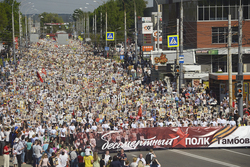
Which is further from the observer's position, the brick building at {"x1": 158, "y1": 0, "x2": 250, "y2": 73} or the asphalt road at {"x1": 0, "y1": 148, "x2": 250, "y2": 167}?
the brick building at {"x1": 158, "y1": 0, "x2": 250, "y2": 73}

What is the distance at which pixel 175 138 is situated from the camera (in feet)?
59.2

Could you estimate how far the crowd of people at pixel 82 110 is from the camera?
15.4 m

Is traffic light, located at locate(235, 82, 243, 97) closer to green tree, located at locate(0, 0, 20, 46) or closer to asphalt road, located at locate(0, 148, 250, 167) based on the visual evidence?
asphalt road, located at locate(0, 148, 250, 167)

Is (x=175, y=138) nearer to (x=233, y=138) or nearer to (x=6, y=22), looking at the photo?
(x=233, y=138)

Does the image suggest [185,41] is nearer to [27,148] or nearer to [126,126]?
[126,126]

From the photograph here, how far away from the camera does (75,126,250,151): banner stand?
57.7ft

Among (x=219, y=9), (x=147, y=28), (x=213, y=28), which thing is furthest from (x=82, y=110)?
(x=147, y=28)

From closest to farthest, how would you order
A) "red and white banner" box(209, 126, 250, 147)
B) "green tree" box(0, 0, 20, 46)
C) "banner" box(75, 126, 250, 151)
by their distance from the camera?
"banner" box(75, 126, 250, 151) < "red and white banner" box(209, 126, 250, 147) < "green tree" box(0, 0, 20, 46)

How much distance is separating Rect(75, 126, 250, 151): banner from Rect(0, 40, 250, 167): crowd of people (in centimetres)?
93

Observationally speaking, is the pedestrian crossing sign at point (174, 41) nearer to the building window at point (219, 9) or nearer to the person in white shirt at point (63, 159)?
the building window at point (219, 9)

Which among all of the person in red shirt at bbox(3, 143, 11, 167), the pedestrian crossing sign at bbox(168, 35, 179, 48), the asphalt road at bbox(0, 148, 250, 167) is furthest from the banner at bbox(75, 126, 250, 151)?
the pedestrian crossing sign at bbox(168, 35, 179, 48)

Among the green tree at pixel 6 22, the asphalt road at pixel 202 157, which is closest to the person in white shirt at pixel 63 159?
the asphalt road at pixel 202 157

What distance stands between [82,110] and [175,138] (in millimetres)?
9289

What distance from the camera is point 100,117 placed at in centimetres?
2328
